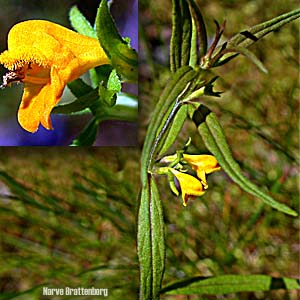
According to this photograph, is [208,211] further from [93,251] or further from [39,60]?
[39,60]

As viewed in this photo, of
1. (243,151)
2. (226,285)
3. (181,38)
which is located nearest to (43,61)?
(181,38)

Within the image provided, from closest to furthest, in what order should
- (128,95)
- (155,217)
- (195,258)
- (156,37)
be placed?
(155,217) < (128,95) < (195,258) < (156,37)

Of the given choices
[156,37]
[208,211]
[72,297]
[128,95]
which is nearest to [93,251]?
[72,297]

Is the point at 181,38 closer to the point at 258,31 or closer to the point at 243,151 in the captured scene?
the point at 258,31

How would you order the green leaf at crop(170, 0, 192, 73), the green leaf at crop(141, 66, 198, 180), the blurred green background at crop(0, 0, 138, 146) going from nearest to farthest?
the green leaf at crop(141, 66, 198, 180) < the green leaf at crop(170, 0, 192, 73) < the blurred green background at crop(0, 0, 138, 146)

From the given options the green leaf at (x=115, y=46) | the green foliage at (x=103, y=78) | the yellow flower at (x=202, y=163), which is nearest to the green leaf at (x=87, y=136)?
the green foliage at (x=103, y=78)

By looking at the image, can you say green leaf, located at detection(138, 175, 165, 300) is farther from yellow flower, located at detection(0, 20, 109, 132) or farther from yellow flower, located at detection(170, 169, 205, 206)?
yellow flower, located at detection(0, 20, 109, 132)

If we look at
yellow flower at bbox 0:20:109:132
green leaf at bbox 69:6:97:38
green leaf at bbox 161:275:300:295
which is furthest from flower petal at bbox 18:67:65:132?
green leaf at bbox 161:275:300:295
